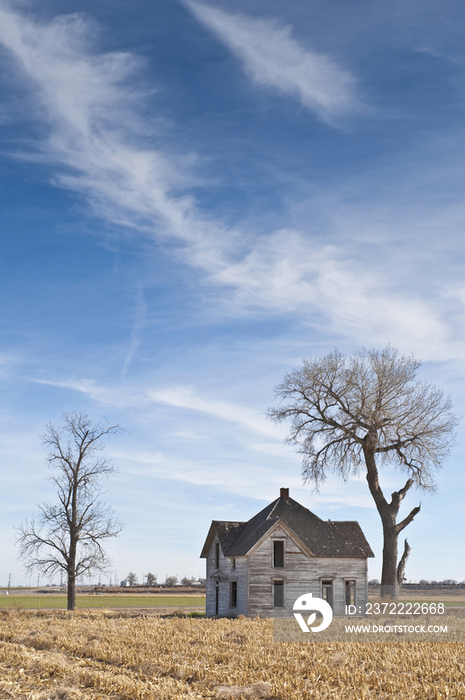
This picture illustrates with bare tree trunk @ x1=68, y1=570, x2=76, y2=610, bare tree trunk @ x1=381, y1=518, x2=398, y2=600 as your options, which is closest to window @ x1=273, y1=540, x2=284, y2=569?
bare tree trunk @ x1=381, y1=518, x2=398, y2=600

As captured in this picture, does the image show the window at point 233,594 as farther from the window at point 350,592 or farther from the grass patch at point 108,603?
the grass patch at point 108,603

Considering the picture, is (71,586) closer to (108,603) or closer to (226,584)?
(226,584)

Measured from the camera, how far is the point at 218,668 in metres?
15.8

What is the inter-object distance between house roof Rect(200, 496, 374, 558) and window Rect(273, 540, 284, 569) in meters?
1.23

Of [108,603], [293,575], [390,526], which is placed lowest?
[108,603]

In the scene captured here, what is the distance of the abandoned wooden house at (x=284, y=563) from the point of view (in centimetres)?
3809

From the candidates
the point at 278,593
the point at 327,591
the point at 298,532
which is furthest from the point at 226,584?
the point at 327,591

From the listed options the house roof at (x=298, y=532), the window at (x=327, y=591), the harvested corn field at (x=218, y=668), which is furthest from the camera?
the house roof at (x=298, y=532)

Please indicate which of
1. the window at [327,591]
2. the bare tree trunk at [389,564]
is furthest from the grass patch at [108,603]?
the bare tree trunk at [389,564]

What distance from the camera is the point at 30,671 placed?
53.1 ft

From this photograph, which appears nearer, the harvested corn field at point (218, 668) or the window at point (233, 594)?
the harvested corn field at point (218, 668)

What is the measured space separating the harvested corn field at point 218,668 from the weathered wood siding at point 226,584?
1612 centimetres

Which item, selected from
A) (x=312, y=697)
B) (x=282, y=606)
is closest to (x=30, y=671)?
(x=312, y=697)

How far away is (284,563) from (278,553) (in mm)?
1557
